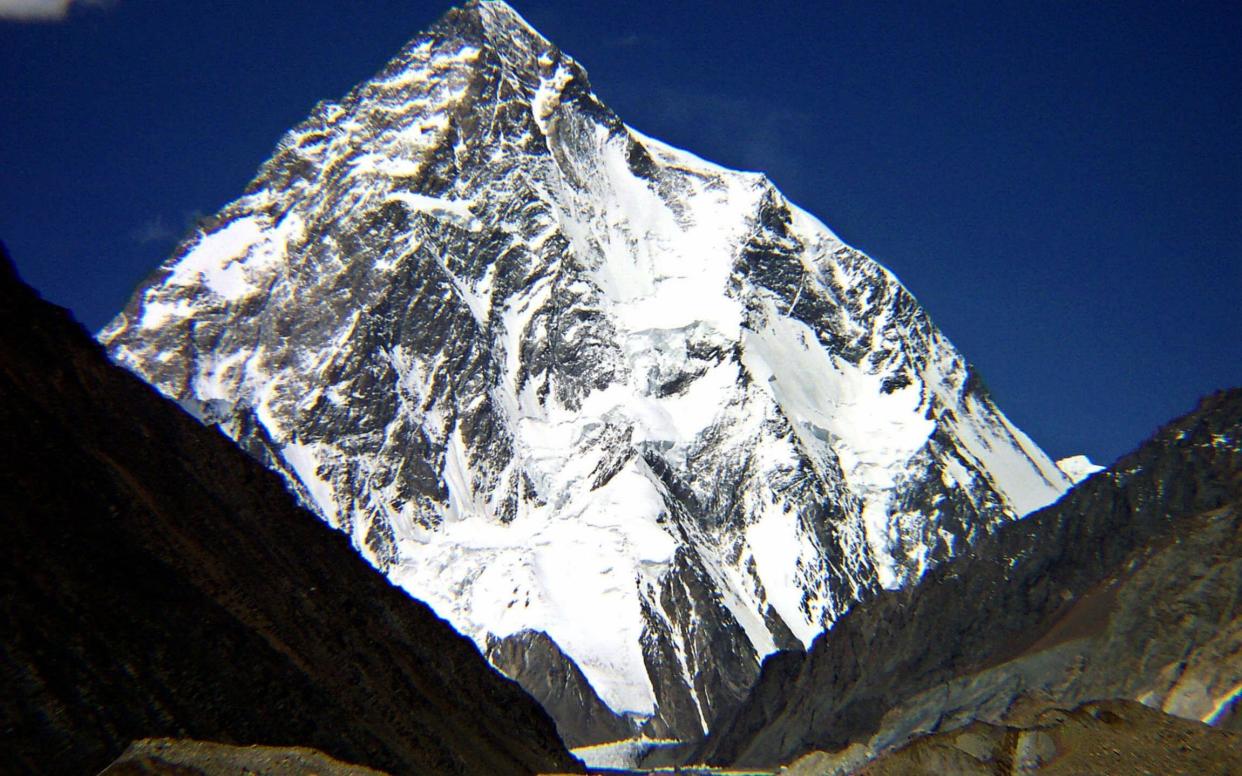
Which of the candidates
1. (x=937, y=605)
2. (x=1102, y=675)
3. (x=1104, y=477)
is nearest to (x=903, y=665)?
(x=937, y=605)

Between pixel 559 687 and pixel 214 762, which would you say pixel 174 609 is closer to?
pixel 214 762

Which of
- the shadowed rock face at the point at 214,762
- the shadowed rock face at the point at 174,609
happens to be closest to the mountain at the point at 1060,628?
the shadowed rock face at the point at 214,762

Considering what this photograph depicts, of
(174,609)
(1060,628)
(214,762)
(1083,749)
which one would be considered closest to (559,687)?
(1060,628)

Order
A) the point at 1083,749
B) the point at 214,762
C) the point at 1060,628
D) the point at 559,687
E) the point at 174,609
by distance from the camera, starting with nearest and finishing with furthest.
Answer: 1. the point at 1083,749
2. the point at 214,762
3. the point at 174,609
4. the point at 1060,628
5. the point at 559,687

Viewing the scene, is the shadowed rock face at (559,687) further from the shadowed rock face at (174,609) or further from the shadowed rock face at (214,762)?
the shadowed rock face at (214,762)

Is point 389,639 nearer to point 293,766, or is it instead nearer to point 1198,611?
point 293,766

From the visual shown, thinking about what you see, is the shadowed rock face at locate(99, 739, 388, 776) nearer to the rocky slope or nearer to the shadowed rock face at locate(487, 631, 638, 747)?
the rocky slope
